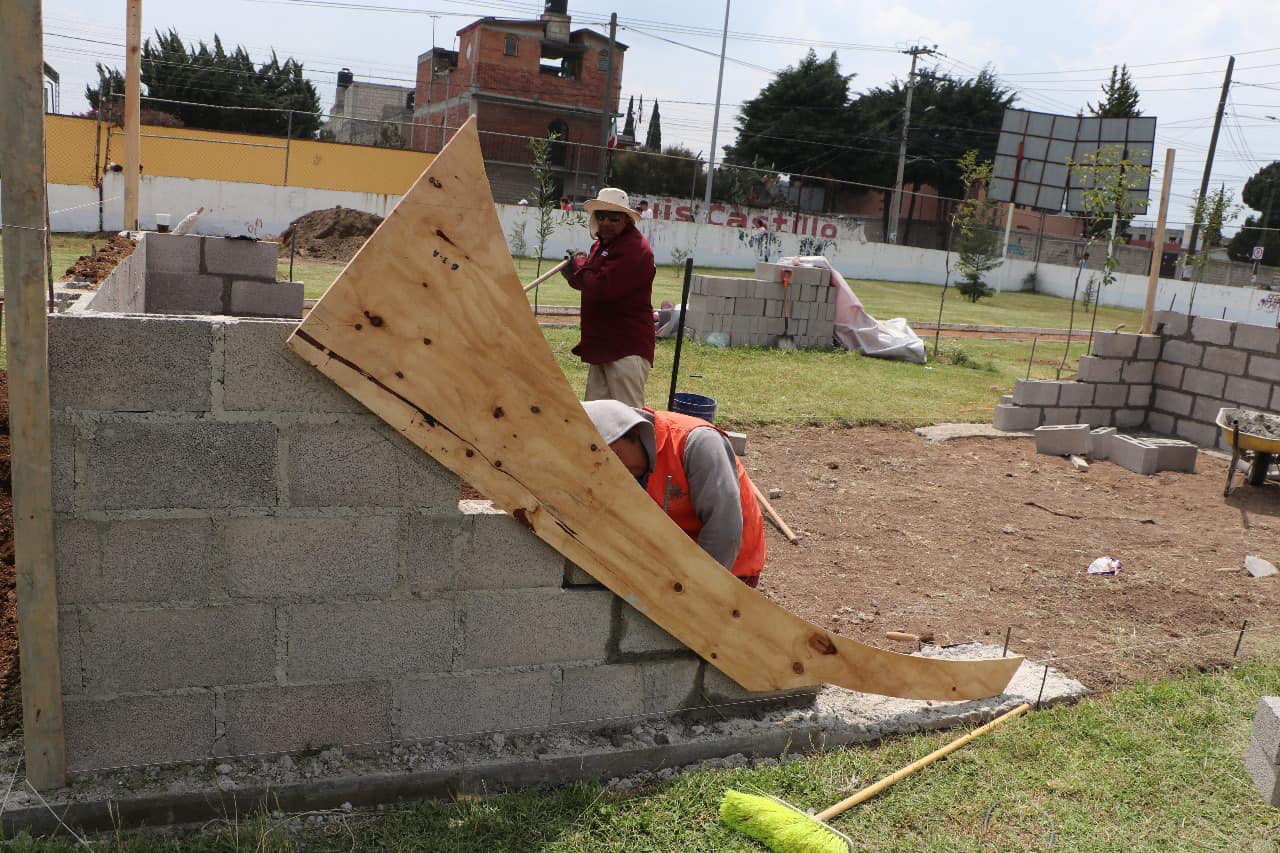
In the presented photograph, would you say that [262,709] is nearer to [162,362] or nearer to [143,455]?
[143,455]

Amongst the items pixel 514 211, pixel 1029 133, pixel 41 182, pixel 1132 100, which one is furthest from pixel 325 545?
pixel 1132 100

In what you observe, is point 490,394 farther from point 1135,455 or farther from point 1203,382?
point 1203,382

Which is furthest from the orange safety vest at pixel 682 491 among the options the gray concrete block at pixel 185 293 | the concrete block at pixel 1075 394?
the concrete block at pixel 1075 394

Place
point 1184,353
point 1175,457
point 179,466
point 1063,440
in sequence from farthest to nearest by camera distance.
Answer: point 1184,353, point 1063,440, point 1175,457, point 179,466

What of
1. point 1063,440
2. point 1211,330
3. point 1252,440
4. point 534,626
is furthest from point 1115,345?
point 534,626

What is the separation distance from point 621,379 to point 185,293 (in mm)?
3012

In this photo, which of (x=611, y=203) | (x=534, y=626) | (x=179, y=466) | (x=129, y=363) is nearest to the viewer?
(x=129, y=363)

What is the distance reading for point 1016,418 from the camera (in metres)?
11.0

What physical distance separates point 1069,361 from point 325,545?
17.8 meters

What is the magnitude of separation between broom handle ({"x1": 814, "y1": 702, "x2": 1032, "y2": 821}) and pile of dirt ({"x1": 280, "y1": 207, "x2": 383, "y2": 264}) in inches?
890

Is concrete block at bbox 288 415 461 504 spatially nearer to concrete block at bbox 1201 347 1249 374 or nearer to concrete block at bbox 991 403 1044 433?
concrete block at bbox 991 403 1044 433

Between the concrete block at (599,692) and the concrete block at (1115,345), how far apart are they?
31.2 feet

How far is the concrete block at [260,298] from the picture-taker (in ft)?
22.3

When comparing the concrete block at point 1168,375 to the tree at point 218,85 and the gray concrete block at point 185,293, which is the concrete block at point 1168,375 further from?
the tree at point 218,85
